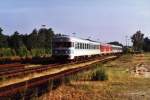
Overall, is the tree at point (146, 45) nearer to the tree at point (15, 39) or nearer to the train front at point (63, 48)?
the tree at point (15, 39)

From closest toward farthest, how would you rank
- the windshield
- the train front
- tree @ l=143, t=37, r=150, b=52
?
the train front
the windshield
tree @ l=143, t=37, r=150, b=52

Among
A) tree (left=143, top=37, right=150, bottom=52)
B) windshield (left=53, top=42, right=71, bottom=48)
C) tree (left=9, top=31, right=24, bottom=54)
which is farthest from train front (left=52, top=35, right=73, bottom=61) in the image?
tree (left=143, top=37, right=150, bottom=52)

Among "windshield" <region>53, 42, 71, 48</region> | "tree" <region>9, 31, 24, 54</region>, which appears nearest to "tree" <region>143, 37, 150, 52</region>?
"tree" <region>9, 31, 24, 54</region>

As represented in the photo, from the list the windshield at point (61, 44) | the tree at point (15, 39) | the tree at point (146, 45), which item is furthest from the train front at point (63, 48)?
the tree at point (146, 45)

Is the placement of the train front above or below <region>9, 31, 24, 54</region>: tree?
below

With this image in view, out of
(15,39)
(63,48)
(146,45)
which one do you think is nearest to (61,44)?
(63,48)

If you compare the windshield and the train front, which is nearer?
the train front

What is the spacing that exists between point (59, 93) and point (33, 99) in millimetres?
2364

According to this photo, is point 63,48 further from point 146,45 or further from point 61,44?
point 146,45

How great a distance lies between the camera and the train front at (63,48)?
39500 mm

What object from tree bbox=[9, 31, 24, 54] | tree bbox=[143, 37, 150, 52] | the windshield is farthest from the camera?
tree bbox=[143, 37, 150, 52]

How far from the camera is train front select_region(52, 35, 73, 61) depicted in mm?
39500

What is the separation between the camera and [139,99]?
1399 cm

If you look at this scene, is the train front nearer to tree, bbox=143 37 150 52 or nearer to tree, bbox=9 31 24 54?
tree, bbox=9 31 24 54
